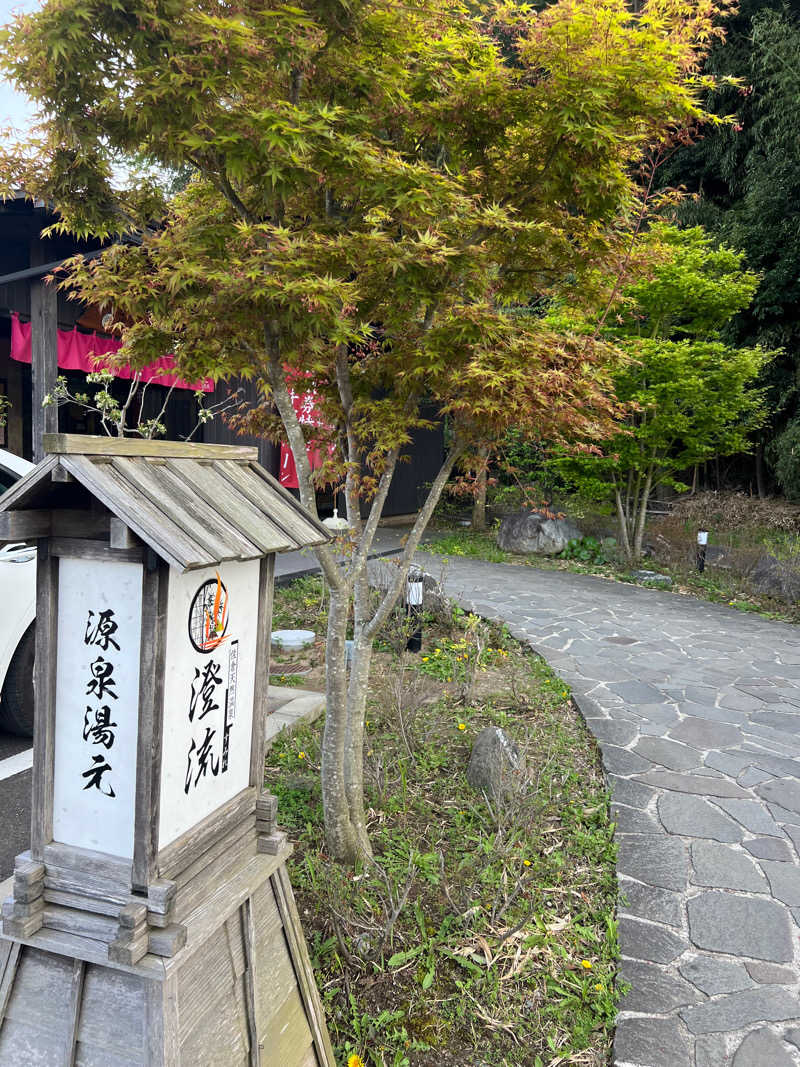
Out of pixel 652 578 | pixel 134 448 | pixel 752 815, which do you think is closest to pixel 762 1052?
pixel 752 815

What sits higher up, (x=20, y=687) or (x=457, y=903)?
(x=20, y=687)

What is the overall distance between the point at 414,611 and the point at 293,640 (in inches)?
53.7

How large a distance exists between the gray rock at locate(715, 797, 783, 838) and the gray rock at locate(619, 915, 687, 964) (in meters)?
1.38

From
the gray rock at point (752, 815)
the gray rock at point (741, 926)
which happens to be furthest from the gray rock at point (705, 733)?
the gray rock at point (741, 926)

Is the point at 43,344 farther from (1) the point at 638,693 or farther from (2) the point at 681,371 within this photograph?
(2) the point at 681,371

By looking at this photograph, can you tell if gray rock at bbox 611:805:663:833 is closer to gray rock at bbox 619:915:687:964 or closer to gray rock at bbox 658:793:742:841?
gray rock at bbox 658:793:742:841

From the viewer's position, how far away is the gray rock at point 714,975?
3074mm

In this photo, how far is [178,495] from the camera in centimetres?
193

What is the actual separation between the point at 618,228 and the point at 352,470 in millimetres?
2105

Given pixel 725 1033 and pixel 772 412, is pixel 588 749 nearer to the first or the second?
pixel 725 1033

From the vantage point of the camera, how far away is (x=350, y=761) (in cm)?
387

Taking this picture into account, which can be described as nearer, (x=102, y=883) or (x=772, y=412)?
(x=102, y=883)

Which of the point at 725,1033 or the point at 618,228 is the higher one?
the point at 618,228

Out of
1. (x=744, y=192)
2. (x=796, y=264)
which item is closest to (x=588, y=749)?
Answer: (x=796, y=264)
